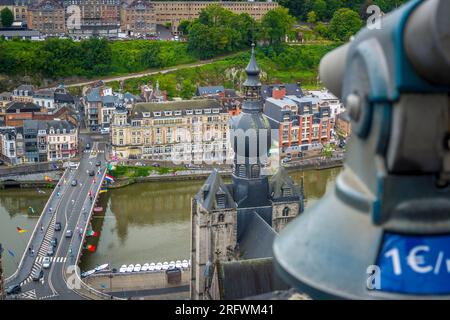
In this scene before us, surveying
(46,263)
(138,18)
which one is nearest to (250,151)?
(46,263)

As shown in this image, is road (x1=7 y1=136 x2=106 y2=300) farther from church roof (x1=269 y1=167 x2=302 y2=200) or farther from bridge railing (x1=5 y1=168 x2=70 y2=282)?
church roof (x1=269 y1=167 x2=302 y2=200)

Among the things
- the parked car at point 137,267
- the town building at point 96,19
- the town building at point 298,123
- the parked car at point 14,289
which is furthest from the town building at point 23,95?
the parked car at point 14,289

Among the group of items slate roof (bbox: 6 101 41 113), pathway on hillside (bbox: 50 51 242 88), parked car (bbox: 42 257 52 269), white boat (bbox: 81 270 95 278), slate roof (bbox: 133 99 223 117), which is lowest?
white boat (bbox: 81 270 95 278)

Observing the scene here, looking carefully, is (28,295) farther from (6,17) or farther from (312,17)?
(312,17)

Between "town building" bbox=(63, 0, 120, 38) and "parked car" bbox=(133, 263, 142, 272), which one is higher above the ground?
"town building" bbox=(63, 0, 120, 38)

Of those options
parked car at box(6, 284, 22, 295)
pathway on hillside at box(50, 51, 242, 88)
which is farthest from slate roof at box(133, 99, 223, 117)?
parked car at box(6, 284, 22, 295)
